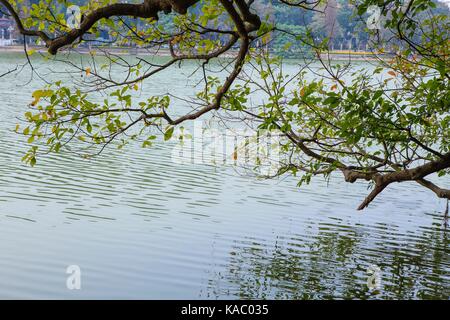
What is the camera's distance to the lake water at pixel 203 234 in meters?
11.0

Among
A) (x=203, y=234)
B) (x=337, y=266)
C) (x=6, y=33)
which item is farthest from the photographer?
(x=6, y=33)

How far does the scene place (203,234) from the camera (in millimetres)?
13867

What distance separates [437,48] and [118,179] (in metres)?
9.42

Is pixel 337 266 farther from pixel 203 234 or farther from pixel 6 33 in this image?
pixel 6 33

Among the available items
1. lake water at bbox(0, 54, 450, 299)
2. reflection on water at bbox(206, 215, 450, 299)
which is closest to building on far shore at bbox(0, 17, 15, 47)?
lake water at bbox(0, 54, 450, 299)

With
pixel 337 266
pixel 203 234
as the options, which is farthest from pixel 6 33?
pixel 337 266

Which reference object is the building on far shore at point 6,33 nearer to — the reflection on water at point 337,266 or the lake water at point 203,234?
the lake water at point 203,234

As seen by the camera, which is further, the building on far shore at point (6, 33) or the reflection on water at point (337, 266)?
the building on far shore at point (6, 33)

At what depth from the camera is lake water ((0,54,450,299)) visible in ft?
36.1

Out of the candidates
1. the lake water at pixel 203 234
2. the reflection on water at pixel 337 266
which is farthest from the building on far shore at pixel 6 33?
the reflection on water at pixel 337 266

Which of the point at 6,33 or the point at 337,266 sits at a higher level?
the point at 6,33

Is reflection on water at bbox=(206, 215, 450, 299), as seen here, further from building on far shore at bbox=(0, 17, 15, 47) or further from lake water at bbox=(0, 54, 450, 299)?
building on far shore at bbox=(0, 17, 15, 47)

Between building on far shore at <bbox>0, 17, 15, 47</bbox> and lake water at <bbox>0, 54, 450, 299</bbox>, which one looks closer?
lake water at <bbox>0, 54, 450, 299</bbox>

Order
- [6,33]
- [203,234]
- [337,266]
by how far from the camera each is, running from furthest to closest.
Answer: [6,33]
[203,234]
[337,266]
